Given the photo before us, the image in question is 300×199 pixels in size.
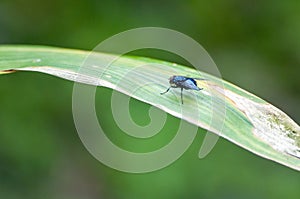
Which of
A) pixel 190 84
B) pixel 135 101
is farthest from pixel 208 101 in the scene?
pixel 135 101

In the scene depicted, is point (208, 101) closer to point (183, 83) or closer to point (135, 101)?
point (183, 83)

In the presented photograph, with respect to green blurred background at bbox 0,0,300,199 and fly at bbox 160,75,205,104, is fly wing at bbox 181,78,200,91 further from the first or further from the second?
green blurred background at bbox 0,0,300,199

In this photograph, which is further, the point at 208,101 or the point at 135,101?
the point at 135,101

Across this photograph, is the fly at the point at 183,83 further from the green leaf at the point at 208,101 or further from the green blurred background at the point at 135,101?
the green blurred background at the point at 135,101

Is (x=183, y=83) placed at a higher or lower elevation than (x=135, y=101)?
higher

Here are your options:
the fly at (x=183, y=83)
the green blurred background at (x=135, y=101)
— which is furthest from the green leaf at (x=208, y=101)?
the green blurred background at (x=135, y=101)

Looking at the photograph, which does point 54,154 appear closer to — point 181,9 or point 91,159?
point 91,159

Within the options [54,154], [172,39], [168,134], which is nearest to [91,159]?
[54,154]
